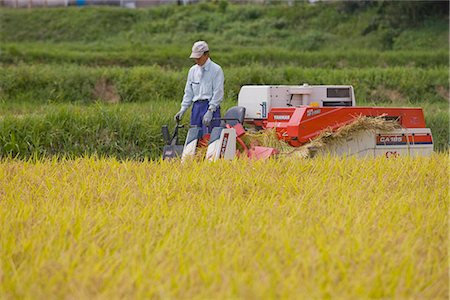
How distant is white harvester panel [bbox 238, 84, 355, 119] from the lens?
29.5ft

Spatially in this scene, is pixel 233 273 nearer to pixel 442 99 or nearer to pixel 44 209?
pixel 44 209

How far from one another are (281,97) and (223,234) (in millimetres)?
4810

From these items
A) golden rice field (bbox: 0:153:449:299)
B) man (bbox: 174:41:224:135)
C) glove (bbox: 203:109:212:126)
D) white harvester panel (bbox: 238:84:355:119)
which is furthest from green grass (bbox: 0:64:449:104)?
golden rice field (bbox: 0:153:449:299)

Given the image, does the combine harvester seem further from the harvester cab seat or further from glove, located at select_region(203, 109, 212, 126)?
glove, located at select_region(203, 109, 212, 126)

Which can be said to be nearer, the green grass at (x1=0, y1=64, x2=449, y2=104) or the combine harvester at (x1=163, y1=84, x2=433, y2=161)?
the combine harvester at (x1=163, y1=84, x2=433, y2=161)

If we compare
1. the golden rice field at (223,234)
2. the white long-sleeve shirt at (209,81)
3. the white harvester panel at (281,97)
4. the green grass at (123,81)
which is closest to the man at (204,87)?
the white long-sleeve shirt at (209,81)

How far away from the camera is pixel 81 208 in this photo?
531 cm

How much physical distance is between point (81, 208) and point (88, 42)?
21.9 metres

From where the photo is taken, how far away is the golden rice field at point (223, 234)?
3.59 m

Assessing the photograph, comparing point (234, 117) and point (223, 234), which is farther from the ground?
point (234, 117)

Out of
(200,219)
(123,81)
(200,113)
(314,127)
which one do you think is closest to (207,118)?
(200,113)

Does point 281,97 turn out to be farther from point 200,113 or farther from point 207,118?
point 207,118

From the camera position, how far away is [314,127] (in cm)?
848

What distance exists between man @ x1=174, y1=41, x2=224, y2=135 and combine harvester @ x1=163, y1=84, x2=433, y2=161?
21 centimetres
